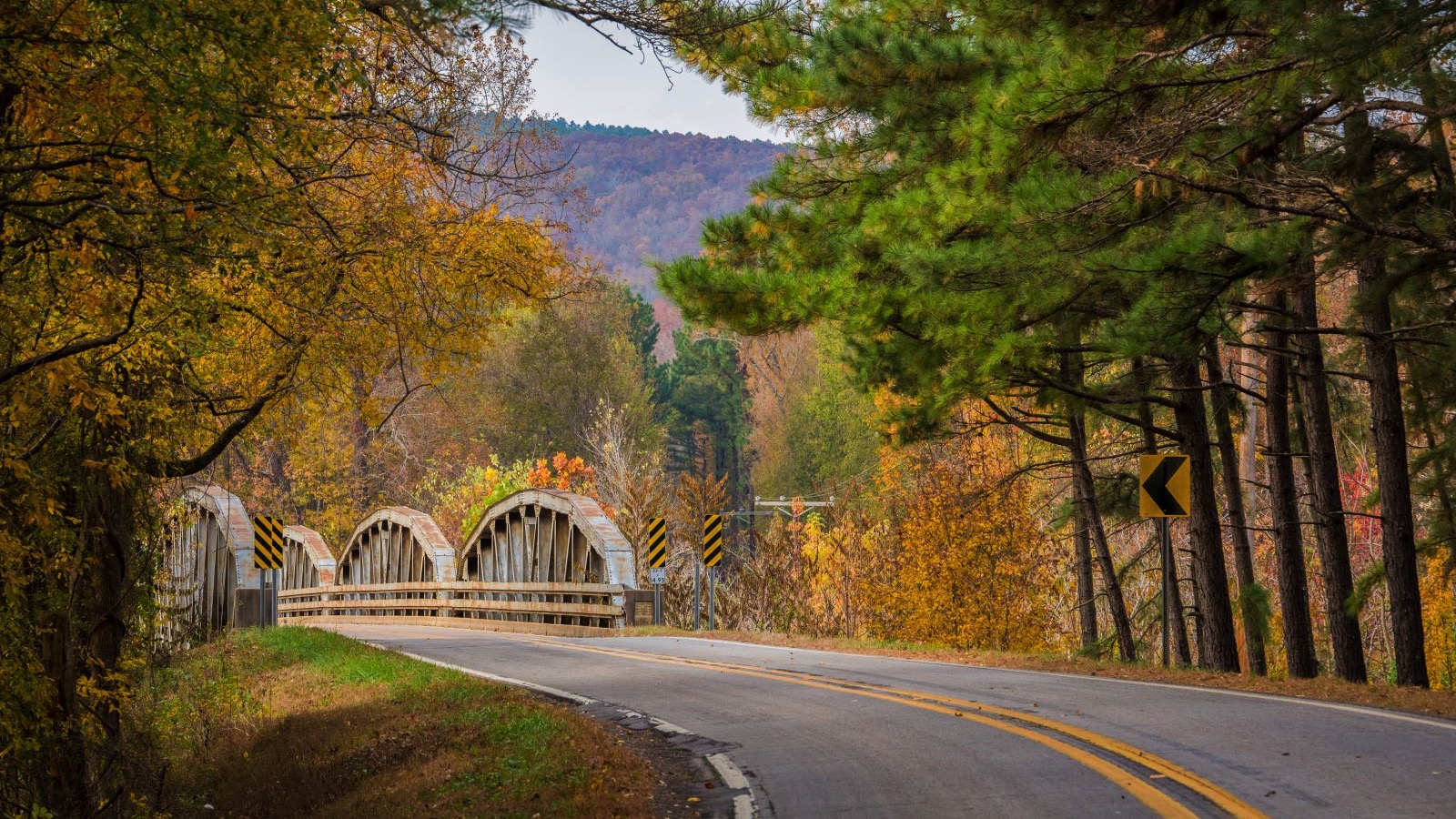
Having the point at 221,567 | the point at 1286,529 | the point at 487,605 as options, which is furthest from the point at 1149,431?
the point at 221,567

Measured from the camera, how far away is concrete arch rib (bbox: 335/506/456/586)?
89.9 ft

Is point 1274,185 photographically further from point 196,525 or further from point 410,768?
point 196,525

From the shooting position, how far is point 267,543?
24.7 m

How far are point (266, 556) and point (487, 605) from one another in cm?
424

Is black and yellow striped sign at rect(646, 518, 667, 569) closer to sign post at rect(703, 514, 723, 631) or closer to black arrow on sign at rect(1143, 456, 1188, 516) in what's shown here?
sign post at rect(703, 514, 723, 631)

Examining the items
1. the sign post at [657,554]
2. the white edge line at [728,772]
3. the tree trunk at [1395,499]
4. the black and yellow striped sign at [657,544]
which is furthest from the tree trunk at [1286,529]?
the black and yellow striped sign at [657,544]

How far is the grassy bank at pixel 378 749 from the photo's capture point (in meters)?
8.51

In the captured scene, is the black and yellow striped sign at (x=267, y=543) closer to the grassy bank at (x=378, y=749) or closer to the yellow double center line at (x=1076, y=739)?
the grassy bank at (x=378, y=749)

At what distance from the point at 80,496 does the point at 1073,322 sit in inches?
391

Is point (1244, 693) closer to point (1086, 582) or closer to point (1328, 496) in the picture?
point (1328, 496)

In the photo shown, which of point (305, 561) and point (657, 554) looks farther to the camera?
point (305, 561)

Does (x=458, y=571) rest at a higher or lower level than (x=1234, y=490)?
lower

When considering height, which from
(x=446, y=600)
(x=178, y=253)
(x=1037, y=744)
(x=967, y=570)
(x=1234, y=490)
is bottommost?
(x=1037, y=744)

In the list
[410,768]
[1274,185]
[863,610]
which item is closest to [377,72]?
[410,768]
